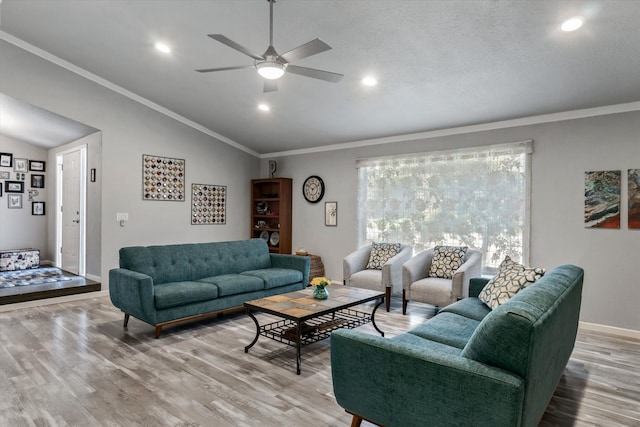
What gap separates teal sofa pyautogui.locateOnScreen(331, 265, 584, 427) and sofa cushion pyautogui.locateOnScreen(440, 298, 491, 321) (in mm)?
787

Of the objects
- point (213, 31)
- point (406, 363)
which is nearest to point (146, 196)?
point (213, 31)

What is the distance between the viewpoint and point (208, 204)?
6992mm

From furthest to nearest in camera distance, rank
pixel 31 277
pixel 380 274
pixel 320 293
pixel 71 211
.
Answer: pixel 71 211 → pixel 31 277 → pixel 380 274 → pixel 320 293

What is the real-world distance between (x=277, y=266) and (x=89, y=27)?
3.72 meters

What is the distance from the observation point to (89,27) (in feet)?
13.8

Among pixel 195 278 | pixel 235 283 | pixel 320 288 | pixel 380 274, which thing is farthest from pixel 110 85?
pixel 380 274

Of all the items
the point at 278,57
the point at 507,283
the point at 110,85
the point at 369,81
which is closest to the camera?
the point at 278,57

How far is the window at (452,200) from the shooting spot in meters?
4.76

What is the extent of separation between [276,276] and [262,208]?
311 cm

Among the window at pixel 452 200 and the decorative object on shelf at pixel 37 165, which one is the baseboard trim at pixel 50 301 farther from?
the window at pixel 452 200

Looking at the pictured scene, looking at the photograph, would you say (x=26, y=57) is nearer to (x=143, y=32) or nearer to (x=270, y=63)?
(x=143, y=32)

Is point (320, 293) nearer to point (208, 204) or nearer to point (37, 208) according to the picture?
point (208, 204)

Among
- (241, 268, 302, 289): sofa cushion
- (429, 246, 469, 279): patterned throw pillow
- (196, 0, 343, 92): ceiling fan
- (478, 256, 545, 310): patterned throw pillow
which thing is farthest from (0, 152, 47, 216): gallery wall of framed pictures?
(478, 256, 545, 310): patterned throw pillow

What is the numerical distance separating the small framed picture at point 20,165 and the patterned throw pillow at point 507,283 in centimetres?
871
